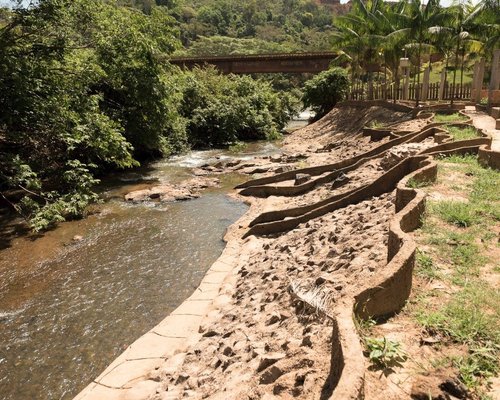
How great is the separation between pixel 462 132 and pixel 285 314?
13.0 m

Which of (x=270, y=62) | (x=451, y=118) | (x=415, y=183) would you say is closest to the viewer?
(x=415, y=183)

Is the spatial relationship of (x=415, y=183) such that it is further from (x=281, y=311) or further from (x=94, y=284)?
(x=94, y=284)

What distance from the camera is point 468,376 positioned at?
4.14m

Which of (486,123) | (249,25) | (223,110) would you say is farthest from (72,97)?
(249,25)

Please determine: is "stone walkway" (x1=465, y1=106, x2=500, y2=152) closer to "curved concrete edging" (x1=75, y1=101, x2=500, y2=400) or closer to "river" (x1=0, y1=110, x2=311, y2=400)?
"curved concrete edging" (x1=75, y1=101, x2=500, y2=400)

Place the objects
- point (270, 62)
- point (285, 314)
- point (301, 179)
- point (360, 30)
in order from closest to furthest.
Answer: point (285, 314) < point (301, 179) < point (360, 30) < point (270, 62)

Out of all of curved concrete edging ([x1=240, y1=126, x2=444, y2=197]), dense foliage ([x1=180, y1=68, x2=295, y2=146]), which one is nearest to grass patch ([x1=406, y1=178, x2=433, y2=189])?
curved concrete edging ([x1=240, y1=126, x2=444, y2=197])

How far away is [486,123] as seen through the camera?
19734 mm

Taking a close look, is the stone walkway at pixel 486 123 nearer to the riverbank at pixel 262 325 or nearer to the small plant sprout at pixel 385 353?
the riverbank at pixel 262 325

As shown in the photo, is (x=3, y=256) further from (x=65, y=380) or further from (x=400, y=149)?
(x=400, y=149)

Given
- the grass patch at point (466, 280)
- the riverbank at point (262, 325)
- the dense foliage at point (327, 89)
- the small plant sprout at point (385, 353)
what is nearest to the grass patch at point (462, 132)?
the grass patch at point (466, 280)

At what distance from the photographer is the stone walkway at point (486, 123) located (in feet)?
49.4

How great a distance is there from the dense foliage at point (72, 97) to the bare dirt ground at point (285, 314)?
7.76 m

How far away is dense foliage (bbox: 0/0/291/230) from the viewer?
13.8m
